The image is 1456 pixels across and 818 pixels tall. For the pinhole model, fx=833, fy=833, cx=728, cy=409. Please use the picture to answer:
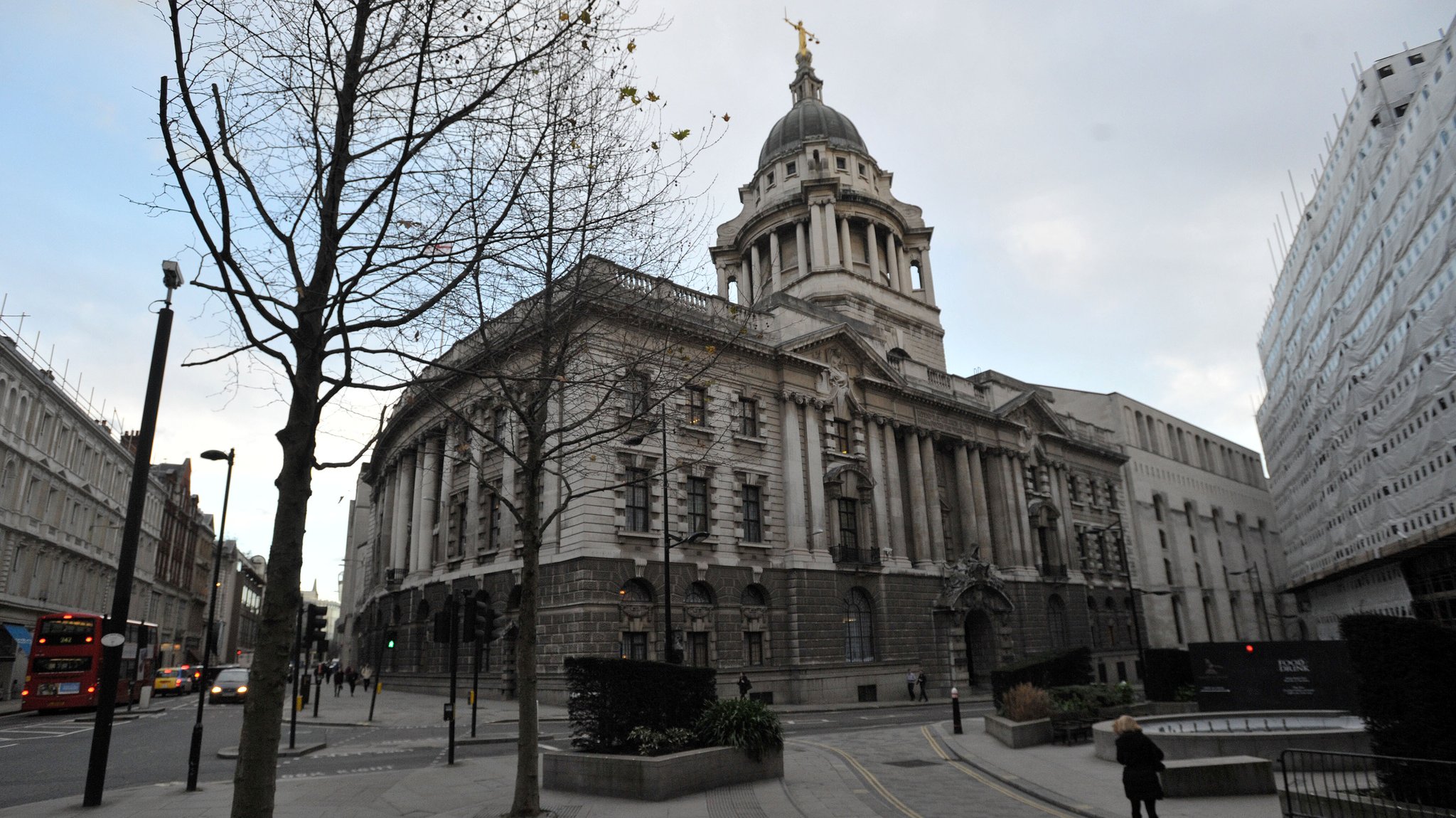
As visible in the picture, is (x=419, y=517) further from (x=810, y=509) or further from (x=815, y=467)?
(x=815, y=467)

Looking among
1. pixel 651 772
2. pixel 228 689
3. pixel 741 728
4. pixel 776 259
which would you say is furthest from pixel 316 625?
pixel 776 259

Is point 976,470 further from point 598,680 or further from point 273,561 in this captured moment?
point 273,561

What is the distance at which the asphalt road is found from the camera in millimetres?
14258

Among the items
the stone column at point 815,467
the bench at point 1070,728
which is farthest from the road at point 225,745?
the stone column at point 815,467

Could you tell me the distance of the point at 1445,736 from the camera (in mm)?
8953

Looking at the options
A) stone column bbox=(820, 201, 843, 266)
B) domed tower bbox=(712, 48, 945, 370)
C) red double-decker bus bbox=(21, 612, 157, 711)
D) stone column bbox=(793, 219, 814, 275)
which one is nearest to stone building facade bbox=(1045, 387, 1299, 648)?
domed tower bbox=(712, 48, 945, 370)

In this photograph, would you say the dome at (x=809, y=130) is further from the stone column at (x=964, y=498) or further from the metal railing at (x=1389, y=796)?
the metal railing at (x=1389, y=796)

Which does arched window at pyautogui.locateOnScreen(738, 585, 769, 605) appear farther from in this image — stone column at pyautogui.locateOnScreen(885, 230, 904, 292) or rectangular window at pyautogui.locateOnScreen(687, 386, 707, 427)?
stone column at pyautogui.locateOnScreen(885, 230, 904, 292)

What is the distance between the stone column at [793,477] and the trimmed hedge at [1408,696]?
24824 mm

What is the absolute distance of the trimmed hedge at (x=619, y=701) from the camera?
492 inches

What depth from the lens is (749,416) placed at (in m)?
34.8

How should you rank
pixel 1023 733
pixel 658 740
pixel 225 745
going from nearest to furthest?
pixel 658 740 → pixel 1023 733 → pixel 225 745

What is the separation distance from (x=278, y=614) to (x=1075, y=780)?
461 inches

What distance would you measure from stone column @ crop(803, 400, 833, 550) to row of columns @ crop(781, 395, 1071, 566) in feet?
0.14
